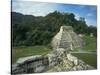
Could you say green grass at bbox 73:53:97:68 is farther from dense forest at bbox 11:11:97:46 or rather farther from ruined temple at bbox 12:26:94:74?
dense forest at bbox 11:11:97:46

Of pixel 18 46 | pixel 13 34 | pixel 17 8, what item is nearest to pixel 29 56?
pixel 18 46

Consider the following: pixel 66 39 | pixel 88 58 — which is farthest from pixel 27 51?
pixel 88 58

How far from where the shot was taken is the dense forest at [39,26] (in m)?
2.18

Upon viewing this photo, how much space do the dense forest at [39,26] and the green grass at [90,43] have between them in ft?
0.27

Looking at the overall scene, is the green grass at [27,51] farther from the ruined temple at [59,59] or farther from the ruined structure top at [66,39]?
the ruined structure top at [66,39]

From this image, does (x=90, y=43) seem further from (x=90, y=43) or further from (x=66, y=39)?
(x=66, y=39)

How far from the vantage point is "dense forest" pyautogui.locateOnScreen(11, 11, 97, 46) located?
7.14 feet

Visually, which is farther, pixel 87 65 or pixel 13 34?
pixel 87 65

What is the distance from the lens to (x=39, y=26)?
227cm

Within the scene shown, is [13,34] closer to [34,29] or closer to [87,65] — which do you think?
[34,29]

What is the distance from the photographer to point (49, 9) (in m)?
2.31

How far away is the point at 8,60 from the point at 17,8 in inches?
24.5

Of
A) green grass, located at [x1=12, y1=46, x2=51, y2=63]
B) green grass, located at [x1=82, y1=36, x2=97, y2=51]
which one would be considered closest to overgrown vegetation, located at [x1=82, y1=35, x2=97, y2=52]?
green grass, located at [x1=82, y1=36, x2=97, y2=51]

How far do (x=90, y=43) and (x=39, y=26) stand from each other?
73 centimetres
